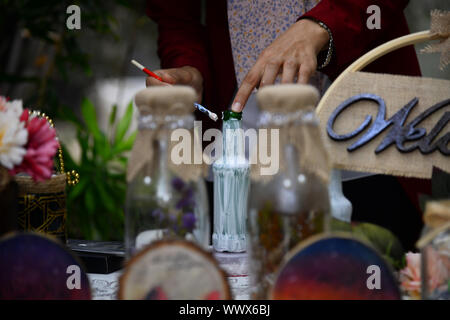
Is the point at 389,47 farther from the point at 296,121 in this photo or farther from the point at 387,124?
the point at 296,121

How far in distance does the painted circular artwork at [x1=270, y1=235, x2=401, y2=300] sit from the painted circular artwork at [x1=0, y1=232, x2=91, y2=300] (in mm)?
239

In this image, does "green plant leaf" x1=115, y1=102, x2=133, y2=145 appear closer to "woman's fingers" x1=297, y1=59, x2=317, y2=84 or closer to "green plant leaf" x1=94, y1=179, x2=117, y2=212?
"green plant leaf" x1=94, y1=179, x2=117, y2=212

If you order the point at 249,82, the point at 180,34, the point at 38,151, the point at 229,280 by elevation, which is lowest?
the point at 229,280

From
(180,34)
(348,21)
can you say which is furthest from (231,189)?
(180,34)

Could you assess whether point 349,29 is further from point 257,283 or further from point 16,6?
point 16,6

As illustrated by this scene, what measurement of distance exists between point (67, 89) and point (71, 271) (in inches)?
118

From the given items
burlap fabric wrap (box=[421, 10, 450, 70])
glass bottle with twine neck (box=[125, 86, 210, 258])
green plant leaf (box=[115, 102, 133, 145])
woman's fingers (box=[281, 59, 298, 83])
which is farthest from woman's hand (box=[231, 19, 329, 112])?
green plant leaf (box=[115, 102, 133, 145])

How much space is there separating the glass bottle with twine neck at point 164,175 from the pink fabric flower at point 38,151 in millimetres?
129

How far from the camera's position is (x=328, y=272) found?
1.66ft

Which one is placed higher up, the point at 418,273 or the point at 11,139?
the point at 11,139

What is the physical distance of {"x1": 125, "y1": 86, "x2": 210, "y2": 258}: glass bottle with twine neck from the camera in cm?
54

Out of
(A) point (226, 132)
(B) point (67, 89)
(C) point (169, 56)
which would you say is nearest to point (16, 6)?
(B) point (67, 89)

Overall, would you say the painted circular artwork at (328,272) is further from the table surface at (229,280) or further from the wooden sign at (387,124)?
the wooden sign at (387,124)

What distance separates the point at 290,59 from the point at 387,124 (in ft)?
0.79
